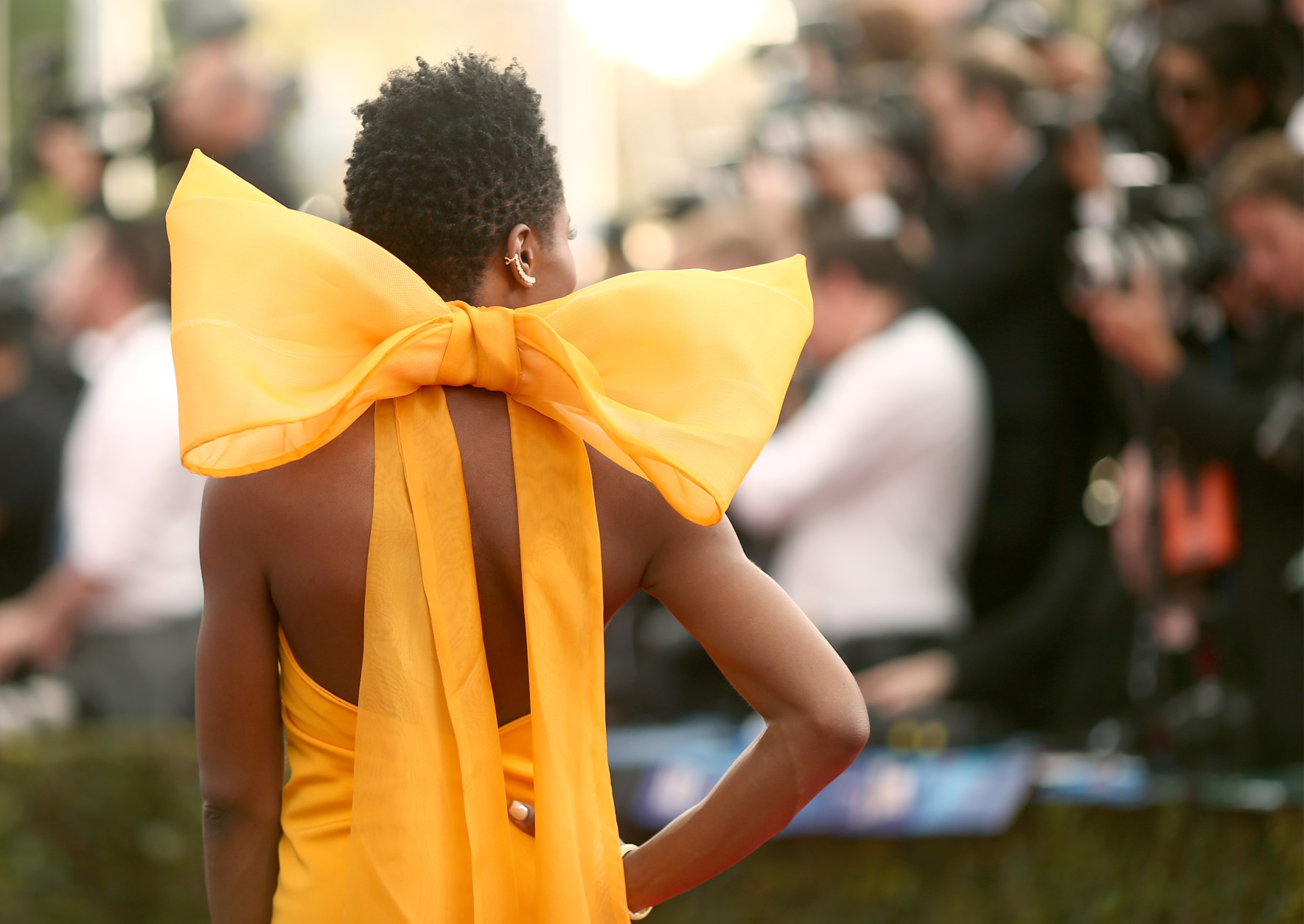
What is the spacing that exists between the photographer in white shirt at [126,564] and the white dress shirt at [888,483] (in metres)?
1.81

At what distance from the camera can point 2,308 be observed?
530cm

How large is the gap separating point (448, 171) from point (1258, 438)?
7.43ft

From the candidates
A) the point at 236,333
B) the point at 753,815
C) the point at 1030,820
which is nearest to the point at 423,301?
the point at 236,333

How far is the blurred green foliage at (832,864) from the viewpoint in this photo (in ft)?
10.2

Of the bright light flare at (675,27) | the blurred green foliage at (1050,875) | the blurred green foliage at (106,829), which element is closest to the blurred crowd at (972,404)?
the blurred green foliage at (1050,875)

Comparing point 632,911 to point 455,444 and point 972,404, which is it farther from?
point 972,404

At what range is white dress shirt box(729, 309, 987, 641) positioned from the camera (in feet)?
12.6

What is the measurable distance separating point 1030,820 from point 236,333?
240cm

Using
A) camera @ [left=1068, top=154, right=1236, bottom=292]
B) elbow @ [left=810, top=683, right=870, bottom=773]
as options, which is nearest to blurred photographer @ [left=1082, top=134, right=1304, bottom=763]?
camera @ [left=1068, top=154, right=1236, bottom=292]

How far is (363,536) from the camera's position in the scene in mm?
1468

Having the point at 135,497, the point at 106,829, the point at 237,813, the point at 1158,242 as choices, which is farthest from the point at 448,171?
the point at 135,497

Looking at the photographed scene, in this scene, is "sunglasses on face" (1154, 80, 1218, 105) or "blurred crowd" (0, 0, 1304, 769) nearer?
"blurred crowd" (0, 0, 1304, 769)

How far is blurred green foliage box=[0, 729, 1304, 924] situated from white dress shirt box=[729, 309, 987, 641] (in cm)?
65

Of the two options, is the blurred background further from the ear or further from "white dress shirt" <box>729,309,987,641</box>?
the ear
